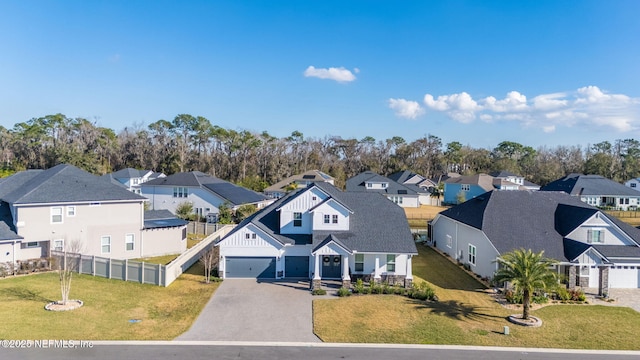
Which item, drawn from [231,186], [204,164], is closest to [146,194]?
[231,186]

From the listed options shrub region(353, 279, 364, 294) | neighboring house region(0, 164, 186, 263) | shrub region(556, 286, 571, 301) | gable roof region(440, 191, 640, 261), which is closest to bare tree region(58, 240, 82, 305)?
neighboring house region(0, 164, 186, 263)

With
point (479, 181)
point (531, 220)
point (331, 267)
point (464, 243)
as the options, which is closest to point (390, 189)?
point (479, 181)

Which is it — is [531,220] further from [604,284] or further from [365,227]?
[365,227]

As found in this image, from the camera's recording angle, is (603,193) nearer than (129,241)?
No

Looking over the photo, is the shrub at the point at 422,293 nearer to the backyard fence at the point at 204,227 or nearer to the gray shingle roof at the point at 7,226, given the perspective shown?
the backyard fence at the point at 204,227

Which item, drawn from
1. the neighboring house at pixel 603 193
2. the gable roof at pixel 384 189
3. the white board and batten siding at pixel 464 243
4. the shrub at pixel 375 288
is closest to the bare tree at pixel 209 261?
the shrub at pixel 375 288

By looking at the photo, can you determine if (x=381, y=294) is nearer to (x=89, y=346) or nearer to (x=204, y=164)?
(x=89, y=346)
